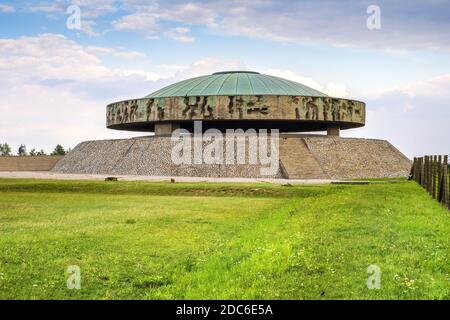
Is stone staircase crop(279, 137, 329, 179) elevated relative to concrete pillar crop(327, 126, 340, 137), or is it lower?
lower

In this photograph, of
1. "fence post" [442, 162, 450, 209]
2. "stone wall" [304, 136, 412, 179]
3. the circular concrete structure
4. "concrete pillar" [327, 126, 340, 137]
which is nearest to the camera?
"fence post" [442, 162, 450, 209]

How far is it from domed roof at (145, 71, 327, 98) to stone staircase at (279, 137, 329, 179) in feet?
19.1

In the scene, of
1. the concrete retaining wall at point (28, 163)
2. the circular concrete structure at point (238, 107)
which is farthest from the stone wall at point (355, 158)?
the concrete retaining wall at point (28, 163)

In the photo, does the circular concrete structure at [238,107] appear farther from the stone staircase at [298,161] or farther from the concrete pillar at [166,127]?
the stone staircase at [298,161]

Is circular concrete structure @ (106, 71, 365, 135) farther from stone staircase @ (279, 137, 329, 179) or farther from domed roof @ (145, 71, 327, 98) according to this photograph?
stone staircase @ (279, 137, 329, 179)

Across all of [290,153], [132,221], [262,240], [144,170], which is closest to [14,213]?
[132,221]

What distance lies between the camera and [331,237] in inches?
421

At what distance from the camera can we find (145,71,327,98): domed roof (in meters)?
57.0

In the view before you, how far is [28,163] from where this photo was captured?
65.9 meters

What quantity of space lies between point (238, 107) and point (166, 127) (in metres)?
8.60

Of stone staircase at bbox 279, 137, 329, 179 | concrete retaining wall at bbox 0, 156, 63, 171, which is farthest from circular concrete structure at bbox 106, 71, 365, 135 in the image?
concrete retaining wall at bbox 0, 156, 63, 171

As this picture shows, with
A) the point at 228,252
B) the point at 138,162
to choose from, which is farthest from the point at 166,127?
the point at 228,252
